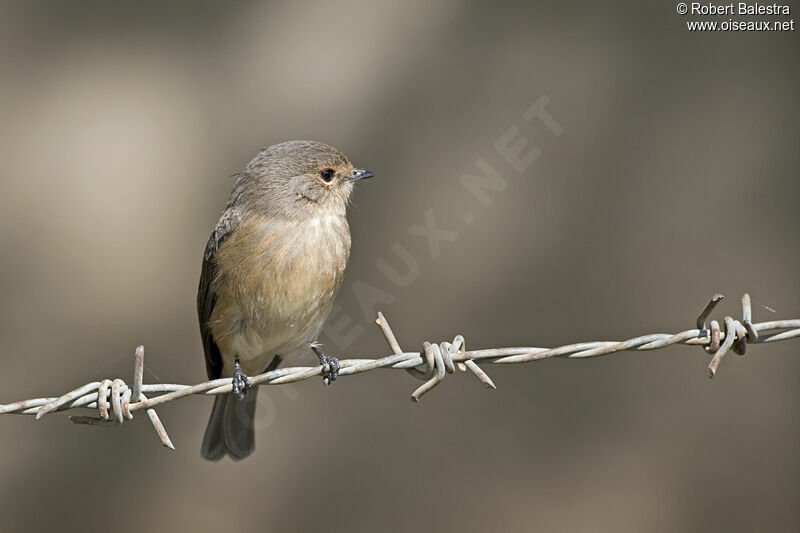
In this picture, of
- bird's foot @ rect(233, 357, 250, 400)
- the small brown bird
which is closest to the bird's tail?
the small brown bird

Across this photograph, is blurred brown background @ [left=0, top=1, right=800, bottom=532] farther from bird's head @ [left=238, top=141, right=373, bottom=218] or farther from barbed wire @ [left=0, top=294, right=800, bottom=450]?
barbed wire @ [left=0, top=294, right=800, bottom=450]

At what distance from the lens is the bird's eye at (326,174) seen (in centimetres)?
440

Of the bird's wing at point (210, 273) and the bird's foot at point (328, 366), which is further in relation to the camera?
the bird's wing at point (210, 273)

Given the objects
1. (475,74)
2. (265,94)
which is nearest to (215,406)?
(265,94)

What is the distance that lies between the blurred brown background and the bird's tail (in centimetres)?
71

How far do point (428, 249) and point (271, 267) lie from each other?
1965 mm

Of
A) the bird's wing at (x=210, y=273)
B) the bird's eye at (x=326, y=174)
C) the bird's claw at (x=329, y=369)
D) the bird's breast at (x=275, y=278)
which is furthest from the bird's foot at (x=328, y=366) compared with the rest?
the bird's eye at (x=326, y=174)

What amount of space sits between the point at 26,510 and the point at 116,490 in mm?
547

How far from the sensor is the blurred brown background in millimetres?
5438

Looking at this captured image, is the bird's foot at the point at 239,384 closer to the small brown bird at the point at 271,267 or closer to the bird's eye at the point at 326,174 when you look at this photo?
the small brown bird at the point at 271,267

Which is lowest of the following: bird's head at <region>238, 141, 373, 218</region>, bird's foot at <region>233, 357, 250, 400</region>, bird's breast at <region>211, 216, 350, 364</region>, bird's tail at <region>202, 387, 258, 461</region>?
bird's tail at <region>202, 387, 258, 461</region>

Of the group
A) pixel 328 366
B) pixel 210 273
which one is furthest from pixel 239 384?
pixel 210 273

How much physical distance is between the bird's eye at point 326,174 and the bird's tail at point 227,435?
3.67 ft

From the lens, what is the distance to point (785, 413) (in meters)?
5.47
